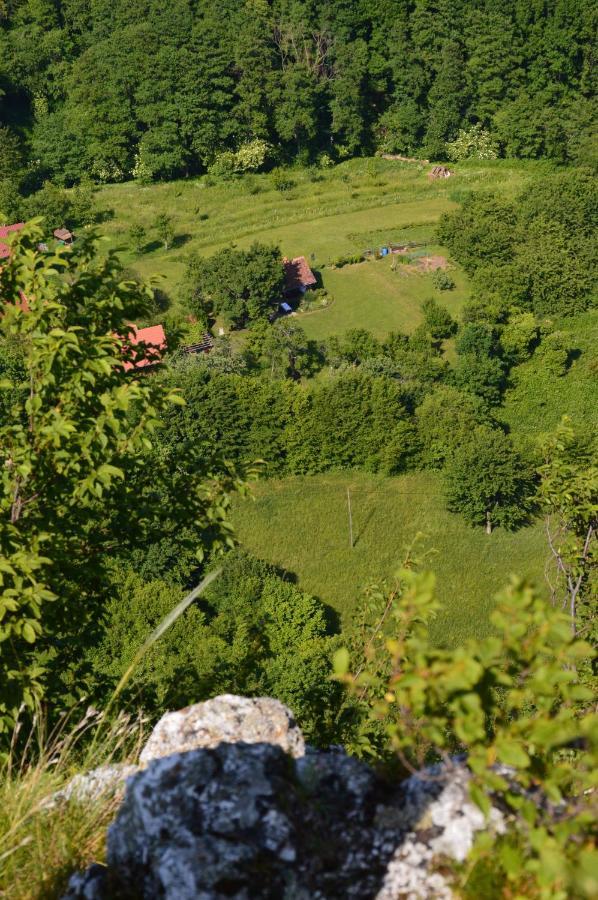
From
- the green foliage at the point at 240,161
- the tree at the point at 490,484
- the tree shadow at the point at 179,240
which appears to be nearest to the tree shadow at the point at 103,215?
the tree shadow at the point at 179,240

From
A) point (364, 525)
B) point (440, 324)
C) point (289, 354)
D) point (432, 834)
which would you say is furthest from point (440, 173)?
point (432, 834)

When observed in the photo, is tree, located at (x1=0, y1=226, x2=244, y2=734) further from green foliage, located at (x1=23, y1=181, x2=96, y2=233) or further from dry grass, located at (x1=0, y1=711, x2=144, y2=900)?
green foliage, located at (x1=23, y1=181, x2=96, y2=233)

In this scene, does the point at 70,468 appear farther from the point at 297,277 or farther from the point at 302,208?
the point at 302,208

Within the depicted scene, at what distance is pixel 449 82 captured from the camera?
77062 mm

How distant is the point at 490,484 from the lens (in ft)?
108

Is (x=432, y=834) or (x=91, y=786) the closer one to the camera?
(x=432, y=834)

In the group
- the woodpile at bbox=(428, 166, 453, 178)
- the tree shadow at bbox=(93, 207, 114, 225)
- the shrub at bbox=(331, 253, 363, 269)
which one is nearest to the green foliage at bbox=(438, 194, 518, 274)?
the shrub at bbox=(331, 253, 363, 269)

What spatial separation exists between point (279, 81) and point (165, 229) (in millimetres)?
25495

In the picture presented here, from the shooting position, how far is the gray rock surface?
16.1 ft

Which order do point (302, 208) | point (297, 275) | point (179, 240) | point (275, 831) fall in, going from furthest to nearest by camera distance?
point (302, 208), point (179, 240), point (297, 275), point (275, 831)

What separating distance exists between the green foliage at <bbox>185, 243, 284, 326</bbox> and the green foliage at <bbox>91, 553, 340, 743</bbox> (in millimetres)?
23568

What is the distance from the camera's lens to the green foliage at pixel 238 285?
153 ft

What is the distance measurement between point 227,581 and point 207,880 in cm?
2141

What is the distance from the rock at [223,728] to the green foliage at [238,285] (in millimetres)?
40746
